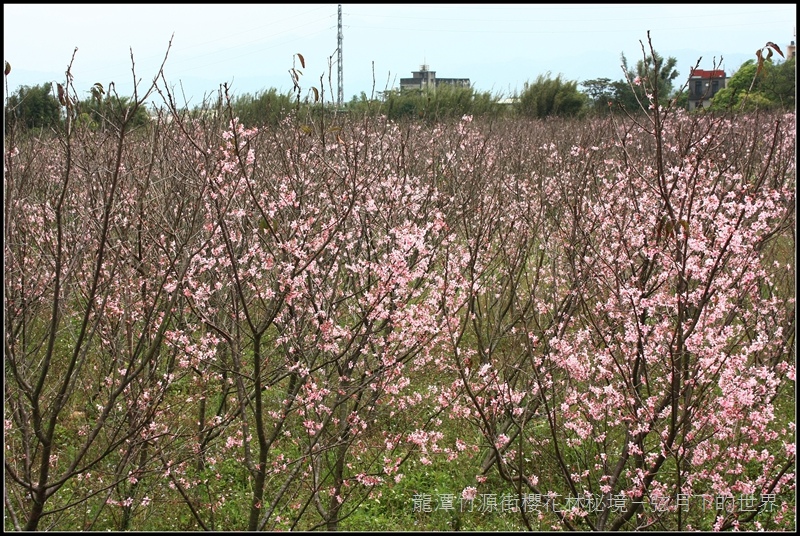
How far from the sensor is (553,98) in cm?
2494

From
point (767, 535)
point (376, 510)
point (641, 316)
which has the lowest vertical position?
point (376, 510)

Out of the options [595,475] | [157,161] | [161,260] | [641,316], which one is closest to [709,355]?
[641,316]

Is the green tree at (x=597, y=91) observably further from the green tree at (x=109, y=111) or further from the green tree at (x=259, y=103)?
the green tree at (x=109, y=111)

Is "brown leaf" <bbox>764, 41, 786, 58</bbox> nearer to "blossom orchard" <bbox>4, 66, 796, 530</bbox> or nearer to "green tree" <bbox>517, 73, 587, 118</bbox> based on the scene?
"blossom orchard" <bbox>4, 66, 796, 530</bbox>

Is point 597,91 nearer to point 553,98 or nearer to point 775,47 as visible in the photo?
point 553,98

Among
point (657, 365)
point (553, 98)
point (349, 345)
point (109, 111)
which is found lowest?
point (657, 365)

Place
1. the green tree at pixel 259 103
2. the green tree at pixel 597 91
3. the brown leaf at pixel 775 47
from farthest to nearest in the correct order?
the green tree at pixel 597 91, the green tree at pixel 259 103, the brown leaf at pixel 775 47

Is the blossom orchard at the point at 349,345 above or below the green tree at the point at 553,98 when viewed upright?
below

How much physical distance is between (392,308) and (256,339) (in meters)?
1.40

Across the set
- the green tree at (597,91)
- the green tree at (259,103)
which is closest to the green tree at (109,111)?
the green tree at (259,103)

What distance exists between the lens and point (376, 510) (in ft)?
18.7

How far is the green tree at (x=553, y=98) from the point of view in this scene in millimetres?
24719

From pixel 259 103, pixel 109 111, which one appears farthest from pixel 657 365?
pixel 259 103

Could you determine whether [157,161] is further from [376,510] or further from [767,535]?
[767,535]
